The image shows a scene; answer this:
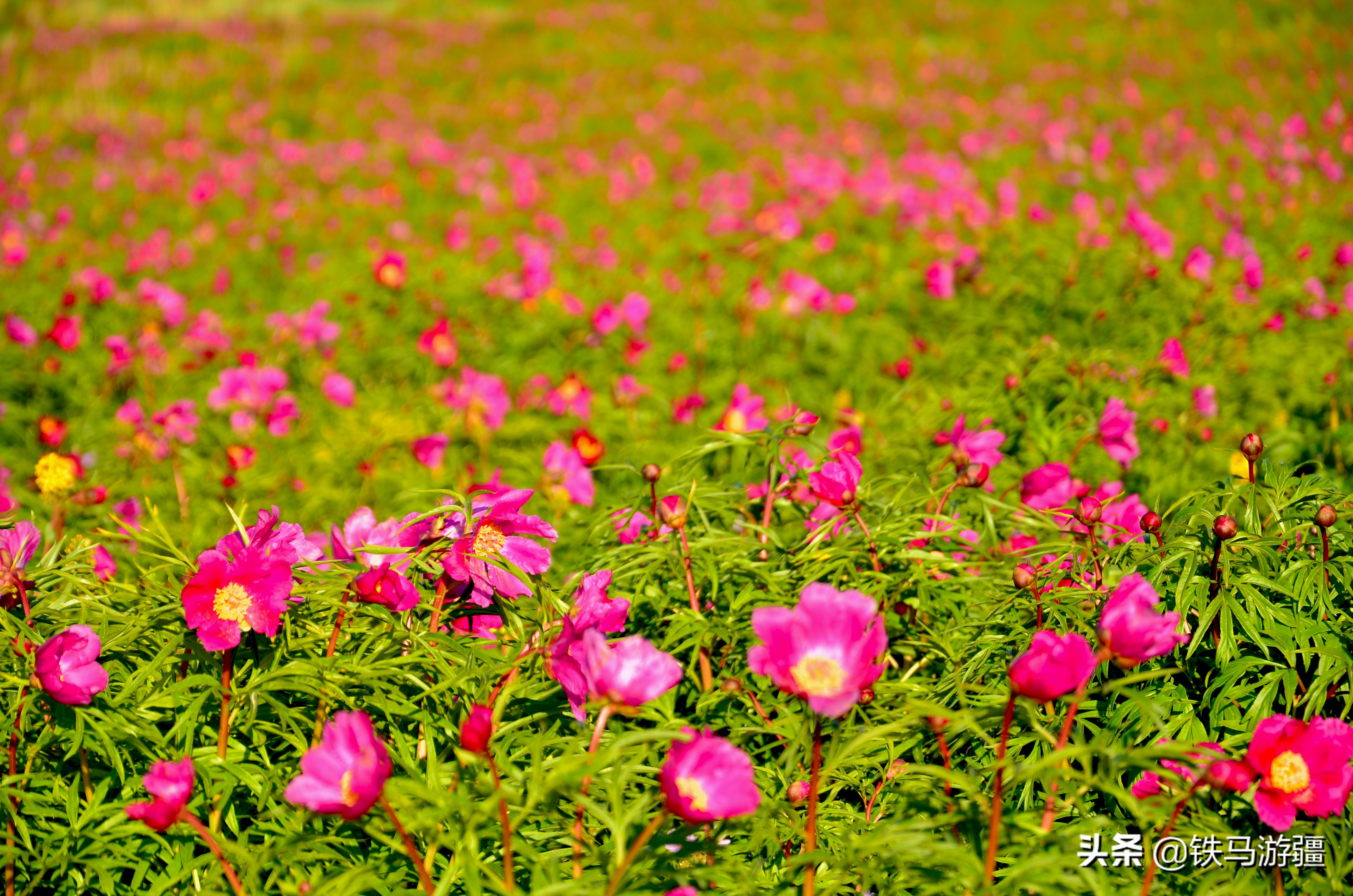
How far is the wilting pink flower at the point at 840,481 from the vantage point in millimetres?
1419

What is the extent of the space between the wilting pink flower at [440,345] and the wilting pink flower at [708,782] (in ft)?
8.00

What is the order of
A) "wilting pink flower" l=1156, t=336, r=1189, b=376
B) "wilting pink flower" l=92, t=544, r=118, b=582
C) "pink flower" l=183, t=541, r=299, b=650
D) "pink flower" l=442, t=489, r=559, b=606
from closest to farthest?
"pink flower" l=183, t=541, r=299, b=650 < "pink flower" l=442, t=489, r=559, b=606 < "wilting pink flower" l=92, t=544, r=118, b=582 < "wilting pink flower" l=1156, t=336, r=1189, b=376

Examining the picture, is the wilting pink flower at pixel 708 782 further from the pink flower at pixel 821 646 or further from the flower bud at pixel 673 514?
the flower bud at pixel 673 514

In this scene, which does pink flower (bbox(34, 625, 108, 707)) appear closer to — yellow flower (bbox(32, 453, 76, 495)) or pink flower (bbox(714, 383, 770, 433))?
yellow flower (bbox(32, 453, 76, 495))

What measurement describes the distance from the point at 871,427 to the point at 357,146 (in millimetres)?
5876

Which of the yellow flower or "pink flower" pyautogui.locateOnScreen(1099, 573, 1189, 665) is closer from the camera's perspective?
"pink flower" pyautogui.locateOnScreen(1099, 573, 1189, 665)

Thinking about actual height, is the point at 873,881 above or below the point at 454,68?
above

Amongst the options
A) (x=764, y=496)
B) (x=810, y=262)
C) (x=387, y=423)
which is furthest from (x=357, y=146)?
(x=764, y=496)

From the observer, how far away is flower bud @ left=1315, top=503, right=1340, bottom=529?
122 centimetres

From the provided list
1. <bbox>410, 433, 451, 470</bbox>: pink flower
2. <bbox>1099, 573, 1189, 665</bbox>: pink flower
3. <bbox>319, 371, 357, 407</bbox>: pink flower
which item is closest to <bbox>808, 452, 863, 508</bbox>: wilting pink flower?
<bbox>1099, 573, 1189, 665</bbox>: pink flower

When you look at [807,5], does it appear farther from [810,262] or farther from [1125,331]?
[1125,331]

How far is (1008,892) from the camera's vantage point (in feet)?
3.26

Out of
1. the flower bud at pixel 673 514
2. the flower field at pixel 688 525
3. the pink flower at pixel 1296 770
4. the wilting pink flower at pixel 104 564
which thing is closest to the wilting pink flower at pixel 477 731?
the flower field at pixel 688 525

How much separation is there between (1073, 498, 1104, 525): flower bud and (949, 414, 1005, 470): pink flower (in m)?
0.31
